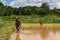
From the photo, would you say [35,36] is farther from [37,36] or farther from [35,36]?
[37,36]

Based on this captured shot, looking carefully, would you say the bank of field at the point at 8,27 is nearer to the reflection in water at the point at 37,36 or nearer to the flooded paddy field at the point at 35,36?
the flooded paddy field at the point at 35,36

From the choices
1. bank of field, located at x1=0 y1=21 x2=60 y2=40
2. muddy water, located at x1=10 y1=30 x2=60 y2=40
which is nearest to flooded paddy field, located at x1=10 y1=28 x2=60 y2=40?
muddy water, located at x1=10 y1=30 x2=60 y2=40

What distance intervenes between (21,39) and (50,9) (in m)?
45.1

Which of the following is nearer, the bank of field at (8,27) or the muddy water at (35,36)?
the bank of field at (8,27)

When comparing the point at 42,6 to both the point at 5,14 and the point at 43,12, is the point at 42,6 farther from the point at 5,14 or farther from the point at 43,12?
the point at 5,14

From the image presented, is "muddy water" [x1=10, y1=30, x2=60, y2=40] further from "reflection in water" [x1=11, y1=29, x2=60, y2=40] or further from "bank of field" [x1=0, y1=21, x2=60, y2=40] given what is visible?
"bank of field" [x1=0, y1=21, x2=60, y2=40]

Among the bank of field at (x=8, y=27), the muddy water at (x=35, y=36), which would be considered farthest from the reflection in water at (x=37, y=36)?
the bank of field at (x=8, y=27)

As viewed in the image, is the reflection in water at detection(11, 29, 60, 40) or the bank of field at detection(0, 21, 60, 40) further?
the reflection in water at detection(11, 29, 60, 40)

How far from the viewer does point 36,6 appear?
2534 inches

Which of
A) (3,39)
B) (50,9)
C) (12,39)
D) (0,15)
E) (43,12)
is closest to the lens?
(3,39)

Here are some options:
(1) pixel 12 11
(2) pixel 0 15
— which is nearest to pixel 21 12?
(1) pixel 12 11

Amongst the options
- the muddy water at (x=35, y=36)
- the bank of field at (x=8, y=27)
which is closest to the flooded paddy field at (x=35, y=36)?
the muddy water at (x=35, y=36)

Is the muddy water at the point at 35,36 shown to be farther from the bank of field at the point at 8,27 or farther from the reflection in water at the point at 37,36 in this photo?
the bank of field at the point at 8,27

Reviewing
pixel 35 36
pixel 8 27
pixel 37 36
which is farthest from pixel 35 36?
pixel 8 27
